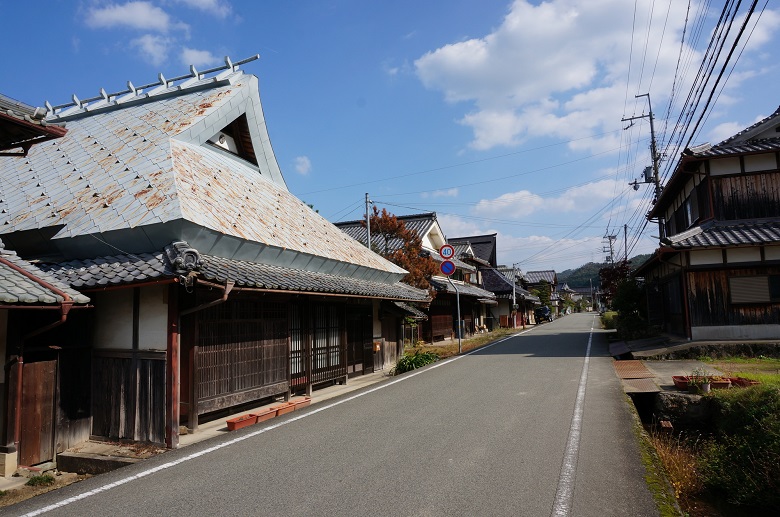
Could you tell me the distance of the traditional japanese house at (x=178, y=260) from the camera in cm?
785

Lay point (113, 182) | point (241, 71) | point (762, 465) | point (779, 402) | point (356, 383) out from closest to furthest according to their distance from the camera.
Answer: point (762, 465) → point (779, 402) → point (113, 182) → point (356, 383) → point (241, 71)

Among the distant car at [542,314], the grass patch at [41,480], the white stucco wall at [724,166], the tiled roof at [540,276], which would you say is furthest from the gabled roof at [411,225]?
the tiled roof at [540,276]

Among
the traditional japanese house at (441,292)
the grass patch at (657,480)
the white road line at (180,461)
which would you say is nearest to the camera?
the grass patch at (657,480)

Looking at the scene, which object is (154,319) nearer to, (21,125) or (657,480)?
(21,125)

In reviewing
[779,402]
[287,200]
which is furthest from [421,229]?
[779,402]

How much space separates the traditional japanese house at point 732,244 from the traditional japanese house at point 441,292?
12.3 metres

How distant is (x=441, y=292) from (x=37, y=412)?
22517 millimetres

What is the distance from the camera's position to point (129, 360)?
8.05m

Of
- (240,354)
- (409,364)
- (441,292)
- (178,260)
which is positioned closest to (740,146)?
(409,364)

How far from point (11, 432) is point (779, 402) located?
11.0 m

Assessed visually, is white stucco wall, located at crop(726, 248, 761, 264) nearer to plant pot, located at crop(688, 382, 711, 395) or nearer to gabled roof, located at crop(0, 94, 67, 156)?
plant pot, located at crop(688, 382, 711, 395)

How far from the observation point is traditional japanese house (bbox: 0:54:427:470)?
7.85 metres

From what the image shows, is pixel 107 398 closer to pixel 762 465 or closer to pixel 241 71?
pixel 762 465

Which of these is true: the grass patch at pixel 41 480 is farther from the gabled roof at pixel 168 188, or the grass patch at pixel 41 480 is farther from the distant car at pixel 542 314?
the distant car at pixel 542 314
